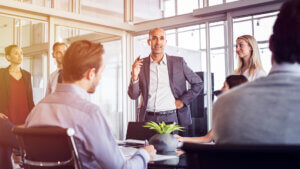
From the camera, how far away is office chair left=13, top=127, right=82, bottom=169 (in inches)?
45.5

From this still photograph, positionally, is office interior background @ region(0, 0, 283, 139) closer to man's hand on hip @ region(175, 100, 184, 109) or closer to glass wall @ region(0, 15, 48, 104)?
glass wall @ region(0, 15, 48, 104)

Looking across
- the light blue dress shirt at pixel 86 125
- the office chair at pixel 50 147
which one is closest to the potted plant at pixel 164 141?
the light blue dress shirt at pixel 86 125

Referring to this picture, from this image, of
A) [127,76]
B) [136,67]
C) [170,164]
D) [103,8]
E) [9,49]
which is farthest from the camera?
[127,76]

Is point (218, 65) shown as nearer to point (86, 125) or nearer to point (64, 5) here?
point (64, 5)

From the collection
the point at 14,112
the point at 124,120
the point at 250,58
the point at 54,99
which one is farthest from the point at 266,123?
the point at 124,120

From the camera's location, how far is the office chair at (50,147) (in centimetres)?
116

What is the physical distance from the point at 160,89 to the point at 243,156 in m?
3.08

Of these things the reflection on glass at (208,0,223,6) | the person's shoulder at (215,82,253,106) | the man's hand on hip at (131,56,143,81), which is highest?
the reflection on glass at (208,0,223,6)

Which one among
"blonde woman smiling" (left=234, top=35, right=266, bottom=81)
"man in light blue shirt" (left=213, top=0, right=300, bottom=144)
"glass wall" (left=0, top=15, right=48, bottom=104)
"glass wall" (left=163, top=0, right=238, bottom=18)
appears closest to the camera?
"man in light blue shirt" (left=213, top=0, right=300, bottom=144)

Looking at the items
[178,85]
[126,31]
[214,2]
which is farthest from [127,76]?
[178,85]

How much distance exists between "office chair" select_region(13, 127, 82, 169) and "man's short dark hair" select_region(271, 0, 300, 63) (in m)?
0.67

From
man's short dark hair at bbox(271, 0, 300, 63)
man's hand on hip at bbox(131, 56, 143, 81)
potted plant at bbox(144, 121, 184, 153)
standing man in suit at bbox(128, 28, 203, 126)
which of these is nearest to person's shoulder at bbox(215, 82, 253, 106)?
man's short dark hair at bbox(271, 0, 300, 63)

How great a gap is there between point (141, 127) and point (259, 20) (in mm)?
2812

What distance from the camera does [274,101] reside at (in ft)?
2.77
